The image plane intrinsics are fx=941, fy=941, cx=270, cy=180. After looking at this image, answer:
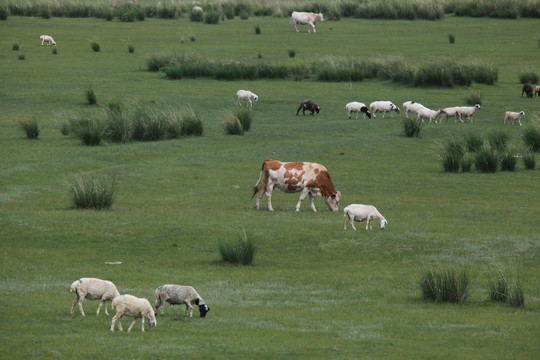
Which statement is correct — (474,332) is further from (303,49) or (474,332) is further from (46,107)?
(303,49)

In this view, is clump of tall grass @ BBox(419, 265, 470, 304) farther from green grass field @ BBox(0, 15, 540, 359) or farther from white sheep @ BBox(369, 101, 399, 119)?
white sheep @ BBox(369, 101, 399, 119)

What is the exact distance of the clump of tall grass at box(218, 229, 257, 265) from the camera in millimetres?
18031

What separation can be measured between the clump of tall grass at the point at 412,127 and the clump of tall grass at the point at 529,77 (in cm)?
1557

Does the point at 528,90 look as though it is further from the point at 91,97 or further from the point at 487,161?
the point at 91,97

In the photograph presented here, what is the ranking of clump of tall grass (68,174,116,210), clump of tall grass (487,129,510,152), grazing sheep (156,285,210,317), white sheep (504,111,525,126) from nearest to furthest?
grazing sheep (156,285,210,317), clump of tall grass (68,174,116,210), clump of tall grass (487,129,510,152), white sheep (504,111,525,126)

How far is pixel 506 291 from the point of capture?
15219 millimetres

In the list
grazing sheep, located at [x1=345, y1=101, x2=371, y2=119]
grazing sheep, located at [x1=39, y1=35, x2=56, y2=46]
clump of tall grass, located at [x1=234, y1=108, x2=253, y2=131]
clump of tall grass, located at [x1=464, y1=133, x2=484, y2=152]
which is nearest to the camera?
clump of tall grass, located at [x1=464, y1=133, x2=484, y2=152]

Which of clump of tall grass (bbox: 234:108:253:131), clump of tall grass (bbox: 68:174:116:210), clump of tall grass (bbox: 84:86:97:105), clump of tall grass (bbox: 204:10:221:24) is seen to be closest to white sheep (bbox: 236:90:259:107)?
clump of tall grass (bbox: 234:108:253:131)

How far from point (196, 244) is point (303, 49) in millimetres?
41982

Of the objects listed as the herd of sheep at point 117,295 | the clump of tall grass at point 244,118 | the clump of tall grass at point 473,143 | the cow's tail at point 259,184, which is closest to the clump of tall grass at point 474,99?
the clump of tall grass at point 473,143

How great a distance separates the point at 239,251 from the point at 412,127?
59.7ft

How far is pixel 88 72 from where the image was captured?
50.5 metres

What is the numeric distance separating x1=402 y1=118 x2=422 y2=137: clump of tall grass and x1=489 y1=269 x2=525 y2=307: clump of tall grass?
19395 mm

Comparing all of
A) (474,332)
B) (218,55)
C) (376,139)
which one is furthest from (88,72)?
(474,332)
